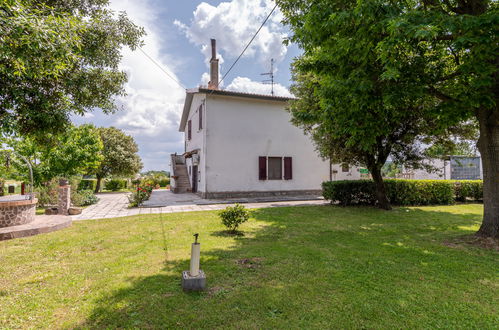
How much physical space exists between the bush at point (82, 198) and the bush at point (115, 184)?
14072 millimetres

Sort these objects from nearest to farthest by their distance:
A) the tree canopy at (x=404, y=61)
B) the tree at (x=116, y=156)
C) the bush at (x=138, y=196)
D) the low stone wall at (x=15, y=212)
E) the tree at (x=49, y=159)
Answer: the tree canopy at (x=404, y=61)
the low stone wall at (x=15, y=212)
the bush at (x=138, y=196)
the tree at (x=49, y=159)
the tree at (x=116, y=156)

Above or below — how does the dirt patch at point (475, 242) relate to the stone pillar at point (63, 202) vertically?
below

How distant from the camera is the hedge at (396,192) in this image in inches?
477

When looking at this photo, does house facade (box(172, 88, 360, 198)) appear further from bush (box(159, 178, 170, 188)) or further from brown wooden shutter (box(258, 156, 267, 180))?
bush (box(159, 178, 170, 188))

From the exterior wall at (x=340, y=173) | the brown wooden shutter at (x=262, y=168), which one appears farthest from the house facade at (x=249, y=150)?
the exterior wall at (x=340, y=173)

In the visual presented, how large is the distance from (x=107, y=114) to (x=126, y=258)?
16.6ft

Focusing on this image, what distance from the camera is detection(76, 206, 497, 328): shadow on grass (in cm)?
283

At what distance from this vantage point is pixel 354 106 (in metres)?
5.92

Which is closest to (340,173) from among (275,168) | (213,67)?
(275,168)

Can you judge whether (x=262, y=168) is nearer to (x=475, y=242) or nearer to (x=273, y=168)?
(x=273, y=168)

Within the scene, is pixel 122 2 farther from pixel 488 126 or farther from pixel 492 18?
pixel 488 126

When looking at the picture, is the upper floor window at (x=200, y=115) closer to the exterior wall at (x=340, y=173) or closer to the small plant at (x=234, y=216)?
the exterior wall at (x=340, y=173)

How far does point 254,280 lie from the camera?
383 cm

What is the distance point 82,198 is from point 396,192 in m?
15.9
